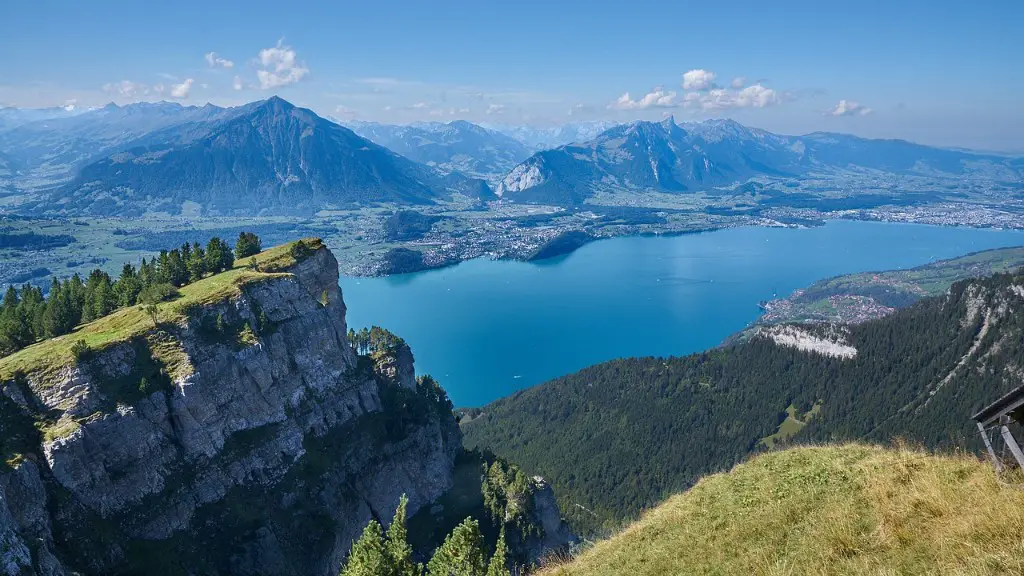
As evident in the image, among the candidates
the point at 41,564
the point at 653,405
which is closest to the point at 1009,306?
the point at 653,405

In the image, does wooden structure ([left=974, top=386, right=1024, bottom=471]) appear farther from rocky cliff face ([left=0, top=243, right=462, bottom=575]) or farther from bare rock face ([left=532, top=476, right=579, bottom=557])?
bare rock face ([left=532, top=476, right=579, bottom=557])

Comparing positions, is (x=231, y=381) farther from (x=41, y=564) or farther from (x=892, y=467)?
(x=892, y=467)

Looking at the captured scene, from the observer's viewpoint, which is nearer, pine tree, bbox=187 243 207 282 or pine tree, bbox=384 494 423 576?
pine tree, bbox=384 494 423 576

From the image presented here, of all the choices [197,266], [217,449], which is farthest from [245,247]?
[217,449]

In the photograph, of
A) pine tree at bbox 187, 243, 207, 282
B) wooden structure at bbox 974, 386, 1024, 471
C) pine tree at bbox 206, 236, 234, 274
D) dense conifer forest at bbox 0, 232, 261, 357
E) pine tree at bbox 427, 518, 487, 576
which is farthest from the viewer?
pine tree at bbox 206, 236, 234, 274

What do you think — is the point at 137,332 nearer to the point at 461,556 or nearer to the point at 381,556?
the point at 381,556

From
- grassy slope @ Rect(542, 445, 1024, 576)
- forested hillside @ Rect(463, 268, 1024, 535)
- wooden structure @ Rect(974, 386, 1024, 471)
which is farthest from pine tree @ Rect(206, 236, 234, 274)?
wooden structure @ Rect(974, 386, 1024, 471)
